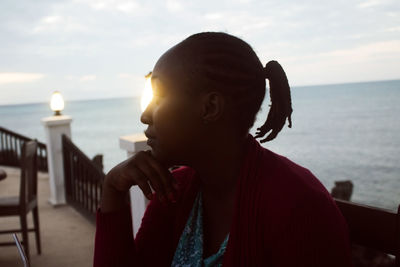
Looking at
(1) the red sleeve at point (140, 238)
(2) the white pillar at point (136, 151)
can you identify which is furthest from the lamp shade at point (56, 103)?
(1) the red sleeve at point (140, 238)

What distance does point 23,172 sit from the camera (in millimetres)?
3547

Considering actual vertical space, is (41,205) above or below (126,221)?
below

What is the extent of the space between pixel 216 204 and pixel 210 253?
6.4 inches

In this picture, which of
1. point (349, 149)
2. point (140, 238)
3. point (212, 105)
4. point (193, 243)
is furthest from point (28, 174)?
point (349, 149)

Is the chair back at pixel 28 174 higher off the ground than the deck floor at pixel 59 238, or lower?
higher

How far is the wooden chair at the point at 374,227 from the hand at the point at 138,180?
0.57m

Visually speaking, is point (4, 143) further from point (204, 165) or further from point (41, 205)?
point (204, 165)

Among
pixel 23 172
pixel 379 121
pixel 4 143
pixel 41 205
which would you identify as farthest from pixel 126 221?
pixel 379 121

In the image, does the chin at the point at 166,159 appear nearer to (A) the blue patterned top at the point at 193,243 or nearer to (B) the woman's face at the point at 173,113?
(B) the woman's face at the point at 173,113

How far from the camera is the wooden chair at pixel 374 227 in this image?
1.05 meters

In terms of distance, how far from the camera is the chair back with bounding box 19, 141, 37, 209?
11.7 ft

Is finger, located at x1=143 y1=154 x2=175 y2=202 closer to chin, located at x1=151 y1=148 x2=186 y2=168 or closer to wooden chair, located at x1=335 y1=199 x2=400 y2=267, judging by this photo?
chin, located at x1=151 y1=148 x2=186 y2=168

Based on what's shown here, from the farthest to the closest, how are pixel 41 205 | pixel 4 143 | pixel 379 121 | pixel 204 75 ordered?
pixel 379 121 < pixel 4 143 < pixel 41 205 < pixel 204 75

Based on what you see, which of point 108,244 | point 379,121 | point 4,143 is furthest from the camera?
point 379,121
